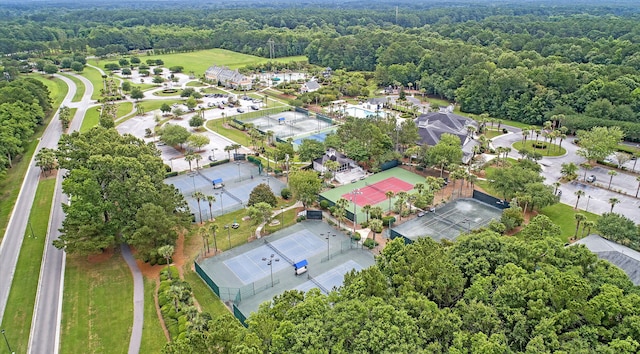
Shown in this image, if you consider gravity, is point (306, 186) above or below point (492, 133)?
above

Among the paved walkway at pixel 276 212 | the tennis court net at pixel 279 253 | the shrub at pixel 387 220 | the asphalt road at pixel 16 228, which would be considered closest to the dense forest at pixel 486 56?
the shrub at pixel 387 220

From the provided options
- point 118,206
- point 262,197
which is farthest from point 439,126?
point 118,206

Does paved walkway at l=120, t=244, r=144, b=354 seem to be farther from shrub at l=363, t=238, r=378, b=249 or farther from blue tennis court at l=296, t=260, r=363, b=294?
shrub at l=363, t=238, r=378, b=249

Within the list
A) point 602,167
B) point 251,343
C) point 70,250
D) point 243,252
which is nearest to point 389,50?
point 602,167

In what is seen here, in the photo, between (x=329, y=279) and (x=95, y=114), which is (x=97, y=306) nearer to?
(x=329, y=279)

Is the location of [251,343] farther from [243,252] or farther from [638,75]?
[638,75]

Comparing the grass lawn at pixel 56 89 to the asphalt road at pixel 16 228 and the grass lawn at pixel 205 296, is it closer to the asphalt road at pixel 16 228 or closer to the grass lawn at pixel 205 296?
the asphalt road at pixel 16 228
